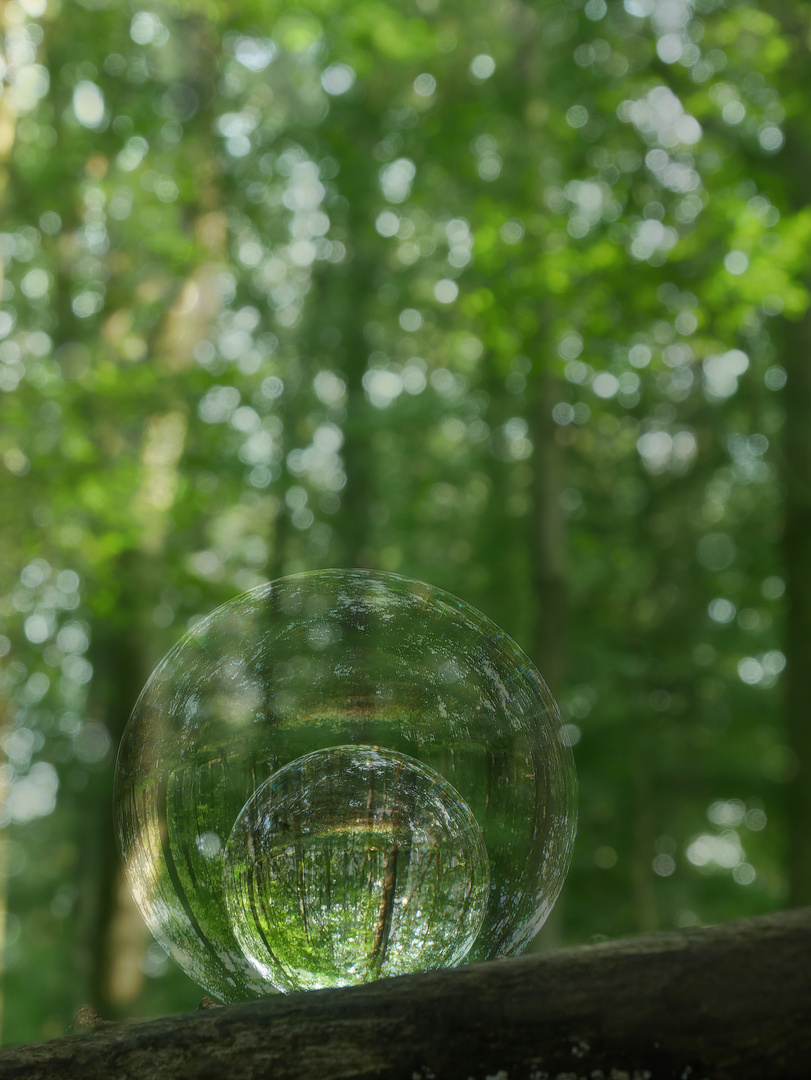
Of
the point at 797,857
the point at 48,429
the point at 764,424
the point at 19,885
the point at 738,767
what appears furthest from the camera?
the point at 19,885

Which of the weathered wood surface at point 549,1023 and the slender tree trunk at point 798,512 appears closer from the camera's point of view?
the weathered wood surface at point 549,1023

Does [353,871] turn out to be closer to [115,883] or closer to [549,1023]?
[549,1023]

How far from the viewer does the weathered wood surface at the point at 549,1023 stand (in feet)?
4.06

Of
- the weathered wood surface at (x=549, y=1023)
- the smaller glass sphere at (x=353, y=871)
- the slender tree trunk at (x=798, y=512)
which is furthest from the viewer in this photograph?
the slender tree trunk at (x=798, y=512)

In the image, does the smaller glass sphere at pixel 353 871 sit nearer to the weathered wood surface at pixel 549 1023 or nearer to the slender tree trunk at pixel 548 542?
the weathered wood surface at pixel 549 1023

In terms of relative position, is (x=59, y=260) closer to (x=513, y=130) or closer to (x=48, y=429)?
(x=48, y=429)

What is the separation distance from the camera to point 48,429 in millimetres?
9633

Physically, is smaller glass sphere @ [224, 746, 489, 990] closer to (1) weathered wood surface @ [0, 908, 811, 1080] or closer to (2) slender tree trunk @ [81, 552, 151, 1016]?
(1) weathered wood surface @ [0, 908, 811, 1080]

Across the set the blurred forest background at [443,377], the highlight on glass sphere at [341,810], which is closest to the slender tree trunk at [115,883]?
the blurred forest background at [443,377]

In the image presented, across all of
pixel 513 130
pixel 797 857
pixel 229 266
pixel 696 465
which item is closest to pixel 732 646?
pixel 696 465

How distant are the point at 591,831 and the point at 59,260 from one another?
9.72m

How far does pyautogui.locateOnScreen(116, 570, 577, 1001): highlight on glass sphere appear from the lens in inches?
71.6

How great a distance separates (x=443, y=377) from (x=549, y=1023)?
1418 centimetres

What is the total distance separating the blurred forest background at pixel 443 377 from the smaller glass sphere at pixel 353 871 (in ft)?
20.5
